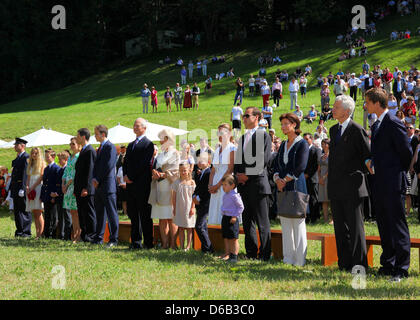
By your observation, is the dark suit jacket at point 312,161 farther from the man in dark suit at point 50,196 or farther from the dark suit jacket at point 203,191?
the man in dark suit at point 50,196

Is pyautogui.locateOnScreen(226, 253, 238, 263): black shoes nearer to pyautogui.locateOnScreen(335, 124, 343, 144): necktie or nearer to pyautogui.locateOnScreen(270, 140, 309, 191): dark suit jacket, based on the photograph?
pyautogui.locateOnScreen(270, 140, 309, 191): dark suit jacket

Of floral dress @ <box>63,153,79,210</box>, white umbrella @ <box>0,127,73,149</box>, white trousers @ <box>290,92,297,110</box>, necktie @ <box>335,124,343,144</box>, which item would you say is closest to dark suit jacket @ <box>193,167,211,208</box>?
necktie @ <box>335,124,343,144</box>

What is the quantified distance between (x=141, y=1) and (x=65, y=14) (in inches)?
334

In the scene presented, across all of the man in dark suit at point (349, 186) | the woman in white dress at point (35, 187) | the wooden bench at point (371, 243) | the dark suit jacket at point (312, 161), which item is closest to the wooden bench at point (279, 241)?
the wooden bench at point (371, 243)

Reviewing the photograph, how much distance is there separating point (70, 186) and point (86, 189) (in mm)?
873

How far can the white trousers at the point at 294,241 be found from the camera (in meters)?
7.50

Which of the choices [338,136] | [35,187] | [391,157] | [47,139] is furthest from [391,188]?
[47,139]

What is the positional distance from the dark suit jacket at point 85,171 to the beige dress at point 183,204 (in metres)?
1.80

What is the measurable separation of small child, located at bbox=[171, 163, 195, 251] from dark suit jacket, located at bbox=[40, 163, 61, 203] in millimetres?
3302

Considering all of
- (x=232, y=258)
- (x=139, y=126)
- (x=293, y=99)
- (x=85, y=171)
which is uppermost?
(x=293, y=99)

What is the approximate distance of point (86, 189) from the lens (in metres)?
10.1

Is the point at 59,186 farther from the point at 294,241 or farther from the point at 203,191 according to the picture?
the point at 294,241

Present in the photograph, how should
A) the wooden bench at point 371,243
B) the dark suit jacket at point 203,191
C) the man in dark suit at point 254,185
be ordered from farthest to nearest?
the dark suit jacket at point 203,191 < the man in dark suit at point 254,185 < the wooden bench at point 371,243

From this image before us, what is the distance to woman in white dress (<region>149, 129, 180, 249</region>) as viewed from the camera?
368 inches
